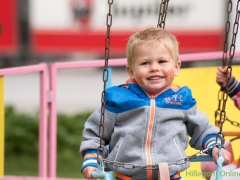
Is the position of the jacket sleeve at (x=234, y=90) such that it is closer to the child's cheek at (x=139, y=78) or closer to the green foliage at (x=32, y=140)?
the child's cheek at (x=139, y=78)

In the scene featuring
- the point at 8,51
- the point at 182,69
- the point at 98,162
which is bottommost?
the point at 98,162

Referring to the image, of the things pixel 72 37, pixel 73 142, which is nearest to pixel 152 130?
pixel 73 142

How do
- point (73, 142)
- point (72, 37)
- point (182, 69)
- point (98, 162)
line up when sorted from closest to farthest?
point (98, 162) → point (182, 69) → point (73, 142) → point (72, 37)

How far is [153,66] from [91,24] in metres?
11.3

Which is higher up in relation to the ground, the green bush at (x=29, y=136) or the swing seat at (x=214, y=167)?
the green bush at (x=29, y=136)

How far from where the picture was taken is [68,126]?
1025 cm

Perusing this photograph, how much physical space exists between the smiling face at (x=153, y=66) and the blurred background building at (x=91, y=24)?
10.8 metres

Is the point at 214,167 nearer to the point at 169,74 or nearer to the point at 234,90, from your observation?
the point at 234,90

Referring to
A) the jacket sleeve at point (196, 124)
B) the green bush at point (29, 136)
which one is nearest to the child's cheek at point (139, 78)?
the jacket sleeve at point (196, 124)

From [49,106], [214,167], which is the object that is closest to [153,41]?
[214,167]

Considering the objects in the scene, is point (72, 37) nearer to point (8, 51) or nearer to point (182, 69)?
point (8, 51)

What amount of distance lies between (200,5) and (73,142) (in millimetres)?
6160

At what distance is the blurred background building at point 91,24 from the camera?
1512cm

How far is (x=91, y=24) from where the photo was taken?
15375 millimetres
